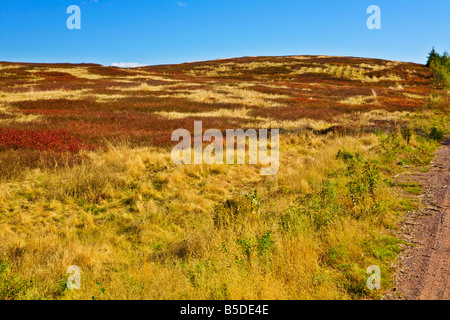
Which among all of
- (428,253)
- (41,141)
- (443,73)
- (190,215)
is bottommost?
(190,215)

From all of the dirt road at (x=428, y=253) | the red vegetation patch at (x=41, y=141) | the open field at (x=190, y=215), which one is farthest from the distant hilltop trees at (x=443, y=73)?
the red vegetation patch at (x=41, y=141)

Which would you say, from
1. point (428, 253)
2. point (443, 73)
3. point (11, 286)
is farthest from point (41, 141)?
point (443, 73)

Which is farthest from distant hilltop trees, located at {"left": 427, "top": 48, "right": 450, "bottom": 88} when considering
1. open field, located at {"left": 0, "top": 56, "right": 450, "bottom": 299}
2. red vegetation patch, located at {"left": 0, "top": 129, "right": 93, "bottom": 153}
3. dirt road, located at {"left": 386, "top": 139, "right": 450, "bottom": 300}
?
red vegetation patch, located at {"left": 0, "top": 129, "right": 93, "bottom": 153}

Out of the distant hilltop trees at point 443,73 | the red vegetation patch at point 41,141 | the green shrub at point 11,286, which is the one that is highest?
the distant hilltop trees at point 443,73

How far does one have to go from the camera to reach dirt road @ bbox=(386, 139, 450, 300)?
3.85m

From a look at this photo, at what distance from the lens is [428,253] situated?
4723mm

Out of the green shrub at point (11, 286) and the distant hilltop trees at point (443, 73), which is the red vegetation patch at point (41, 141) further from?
the distant hilltop trees at point (443, 73)

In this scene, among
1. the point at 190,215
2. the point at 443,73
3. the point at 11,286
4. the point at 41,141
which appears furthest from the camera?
the point at 443,73

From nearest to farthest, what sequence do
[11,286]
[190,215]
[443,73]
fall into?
[11,286]
[190,215]
[443,73]

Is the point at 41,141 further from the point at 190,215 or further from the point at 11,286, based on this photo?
the point at 11,286

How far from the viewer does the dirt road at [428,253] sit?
12.6 ft

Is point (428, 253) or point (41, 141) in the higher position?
point (41, 141)

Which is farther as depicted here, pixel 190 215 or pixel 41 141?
pixel 41 141

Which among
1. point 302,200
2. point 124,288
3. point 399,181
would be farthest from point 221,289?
point 399,181
